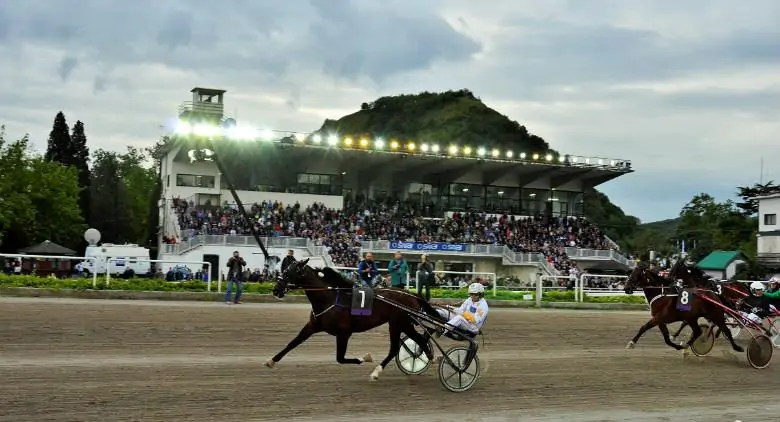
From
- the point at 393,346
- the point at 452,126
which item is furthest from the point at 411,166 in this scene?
the point at 452,126

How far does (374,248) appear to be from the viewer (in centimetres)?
4672

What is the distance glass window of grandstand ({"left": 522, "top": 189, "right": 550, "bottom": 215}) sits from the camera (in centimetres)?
5994

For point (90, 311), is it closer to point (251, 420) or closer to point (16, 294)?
point (16, 294)

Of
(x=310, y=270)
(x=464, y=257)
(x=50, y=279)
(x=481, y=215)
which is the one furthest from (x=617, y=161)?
(x=310, y=270)

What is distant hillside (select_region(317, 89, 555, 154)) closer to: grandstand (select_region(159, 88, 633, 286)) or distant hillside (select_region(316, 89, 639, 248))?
distant hillside (select_region(316, 89, 639, 248))

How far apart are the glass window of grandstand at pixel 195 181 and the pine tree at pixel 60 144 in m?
23.6

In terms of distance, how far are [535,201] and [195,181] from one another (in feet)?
80.1

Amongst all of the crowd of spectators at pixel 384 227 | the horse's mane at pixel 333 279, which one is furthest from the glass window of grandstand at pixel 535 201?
the horse's mane at pixel 333 279

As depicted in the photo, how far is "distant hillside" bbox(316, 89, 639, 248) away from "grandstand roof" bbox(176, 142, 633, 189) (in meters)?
54.7

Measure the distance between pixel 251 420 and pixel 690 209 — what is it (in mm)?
85940

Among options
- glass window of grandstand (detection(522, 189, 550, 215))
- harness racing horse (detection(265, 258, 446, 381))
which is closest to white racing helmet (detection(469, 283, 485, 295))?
harness racing horse (detection(265, 258, 446, 381))

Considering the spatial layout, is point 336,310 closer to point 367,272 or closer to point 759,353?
A: point 367,272

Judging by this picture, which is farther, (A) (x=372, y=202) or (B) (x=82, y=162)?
(B) (x=82, y=162)

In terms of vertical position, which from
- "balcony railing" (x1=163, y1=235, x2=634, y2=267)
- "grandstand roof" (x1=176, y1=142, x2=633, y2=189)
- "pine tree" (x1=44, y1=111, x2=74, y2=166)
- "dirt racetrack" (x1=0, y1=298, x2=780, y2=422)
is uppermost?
"pine tree" (x1=44, y1=111, x2=74, y2=166)
